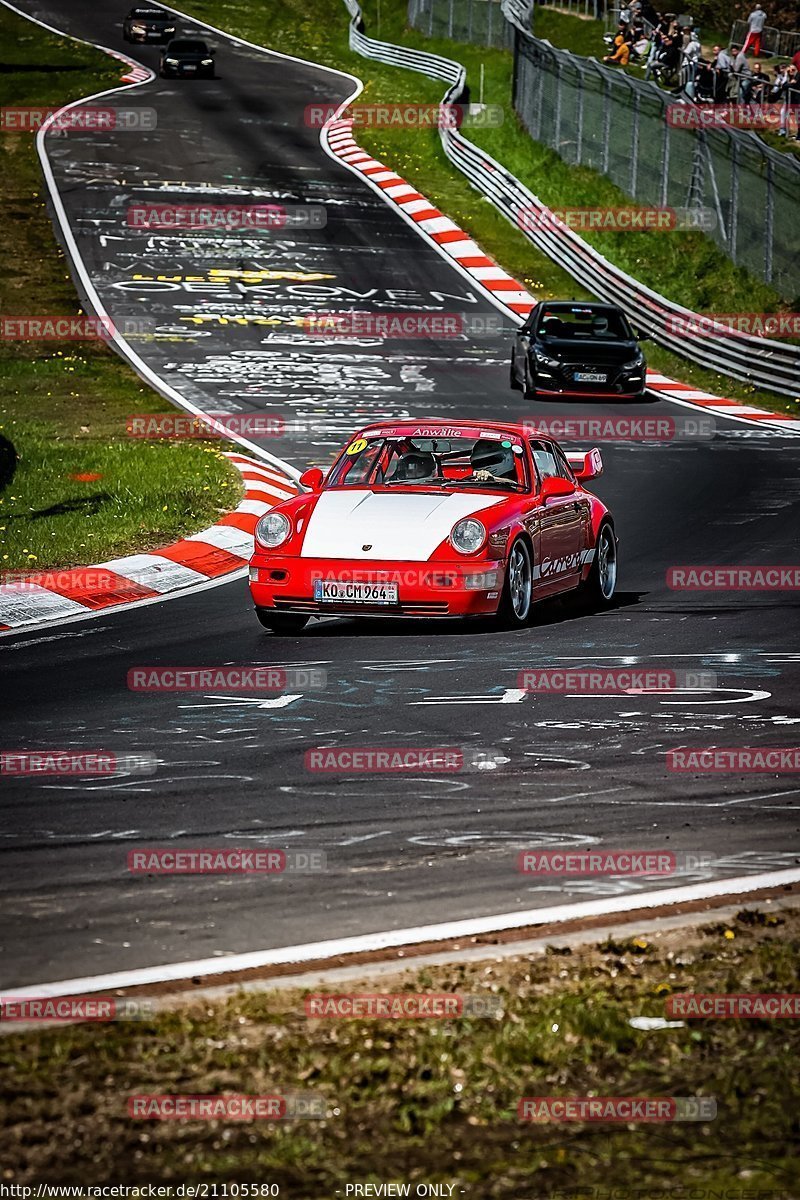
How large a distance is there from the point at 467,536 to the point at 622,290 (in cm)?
2000

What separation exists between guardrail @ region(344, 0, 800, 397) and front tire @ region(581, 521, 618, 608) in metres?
12.9

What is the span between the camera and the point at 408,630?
11523mm

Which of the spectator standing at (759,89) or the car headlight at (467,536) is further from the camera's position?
the spectator standing at (759,89)

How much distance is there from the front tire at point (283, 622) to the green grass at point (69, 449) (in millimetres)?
2696

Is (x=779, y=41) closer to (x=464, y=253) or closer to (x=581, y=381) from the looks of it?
(x=464, y=253)

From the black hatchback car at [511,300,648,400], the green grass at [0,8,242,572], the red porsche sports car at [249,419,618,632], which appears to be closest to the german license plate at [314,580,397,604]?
the red porsche sports car at [249,419,618,632]

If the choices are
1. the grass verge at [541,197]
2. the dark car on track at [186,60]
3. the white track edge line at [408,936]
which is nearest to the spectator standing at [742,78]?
the grass verge at [541,197]

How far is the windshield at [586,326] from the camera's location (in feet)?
81.4

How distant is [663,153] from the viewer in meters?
32.1

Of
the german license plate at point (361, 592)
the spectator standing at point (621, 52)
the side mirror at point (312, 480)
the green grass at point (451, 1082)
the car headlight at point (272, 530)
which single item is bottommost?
the german license plate at point (361, 592)

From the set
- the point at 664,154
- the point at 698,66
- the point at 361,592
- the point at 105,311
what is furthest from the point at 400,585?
the point at 698,66

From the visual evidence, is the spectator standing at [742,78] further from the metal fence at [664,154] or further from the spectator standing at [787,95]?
the metal fence at [664,154]

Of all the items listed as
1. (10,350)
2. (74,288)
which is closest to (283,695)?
(10,350)

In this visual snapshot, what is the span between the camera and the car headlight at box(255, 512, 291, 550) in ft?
36.7
